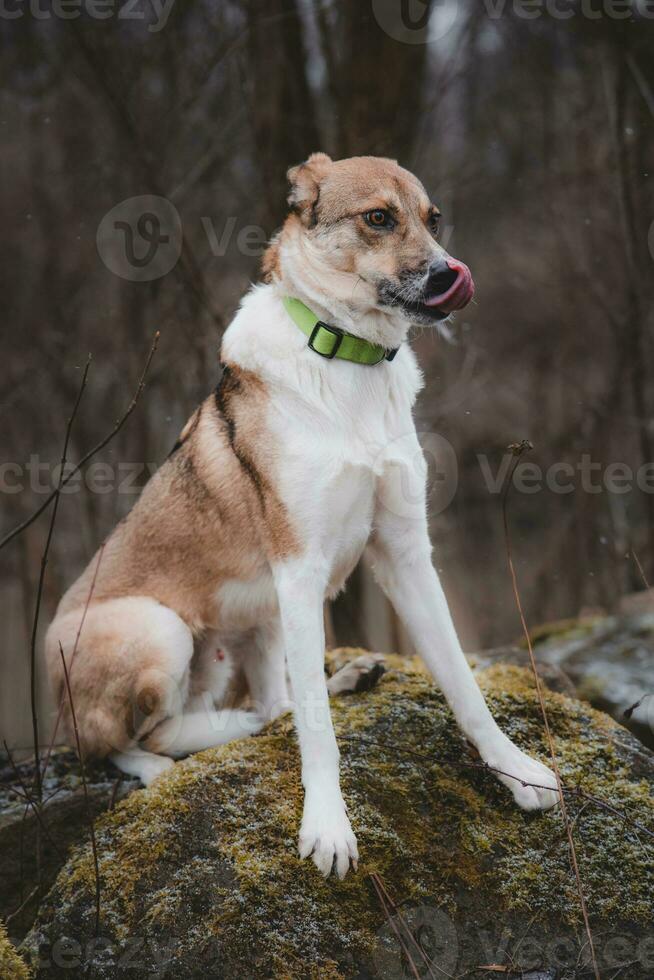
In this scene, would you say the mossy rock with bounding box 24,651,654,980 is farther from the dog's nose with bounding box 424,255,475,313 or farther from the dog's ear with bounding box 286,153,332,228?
the dog's ear with bounding box 286,153,332,228

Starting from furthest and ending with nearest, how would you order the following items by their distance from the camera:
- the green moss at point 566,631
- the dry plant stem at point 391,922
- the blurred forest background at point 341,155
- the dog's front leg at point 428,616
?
the blurred forest background at point 341,155 < the green moss at point 566,631 < the dog's front leg at point 428,616 < the dry plant stem at point 391,922

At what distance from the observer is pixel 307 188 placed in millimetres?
3328

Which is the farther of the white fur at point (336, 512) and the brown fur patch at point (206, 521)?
the brown fur patch at point (206, 521)

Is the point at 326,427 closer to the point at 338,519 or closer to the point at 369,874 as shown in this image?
the point at 338,519

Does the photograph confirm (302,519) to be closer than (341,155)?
Yes

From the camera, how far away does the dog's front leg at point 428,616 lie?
10.4ft

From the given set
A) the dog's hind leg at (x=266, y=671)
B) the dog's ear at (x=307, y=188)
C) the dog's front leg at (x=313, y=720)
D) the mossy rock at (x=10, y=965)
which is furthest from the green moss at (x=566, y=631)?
the mossy rock at (x=10, y=965)

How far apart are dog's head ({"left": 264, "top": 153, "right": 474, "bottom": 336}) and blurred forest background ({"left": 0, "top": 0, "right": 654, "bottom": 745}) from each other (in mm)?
3175

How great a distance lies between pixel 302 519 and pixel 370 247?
3.21ft

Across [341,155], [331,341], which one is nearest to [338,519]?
[331,341]

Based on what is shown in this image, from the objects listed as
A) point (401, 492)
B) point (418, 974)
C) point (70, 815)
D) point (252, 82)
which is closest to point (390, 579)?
point (401, 492)

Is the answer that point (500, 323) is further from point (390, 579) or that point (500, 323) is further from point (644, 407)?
point (390, 579)

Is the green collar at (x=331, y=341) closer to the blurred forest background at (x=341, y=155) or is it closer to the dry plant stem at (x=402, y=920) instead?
the dry plant stem at (x=402, y=920)

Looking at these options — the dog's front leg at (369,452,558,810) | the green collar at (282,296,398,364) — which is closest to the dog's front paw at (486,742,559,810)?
the dog's front leg at (369,452,558,810)
